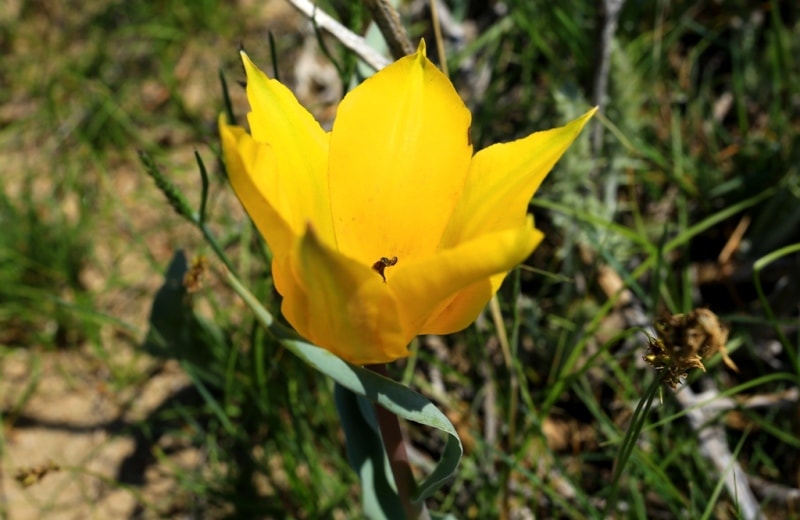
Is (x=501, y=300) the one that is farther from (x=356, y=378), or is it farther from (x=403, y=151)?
(x=356, y=378)

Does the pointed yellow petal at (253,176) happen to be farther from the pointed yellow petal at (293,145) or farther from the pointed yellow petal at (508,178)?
the pointed yellow petal at (508,178)

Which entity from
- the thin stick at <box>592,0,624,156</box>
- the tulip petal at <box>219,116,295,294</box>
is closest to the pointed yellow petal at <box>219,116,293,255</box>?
the tulip petal at <box>219,116,295,294</box>

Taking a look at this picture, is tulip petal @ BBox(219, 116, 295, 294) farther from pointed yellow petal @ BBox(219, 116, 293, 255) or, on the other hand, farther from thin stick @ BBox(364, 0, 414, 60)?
thin stick @ BBox(364, 0, 414, 60)

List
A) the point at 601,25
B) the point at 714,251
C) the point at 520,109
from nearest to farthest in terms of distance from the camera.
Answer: the point at 601,25
the point at 714,251
the point at 520,109

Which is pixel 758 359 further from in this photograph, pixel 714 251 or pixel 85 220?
pixel 85 220

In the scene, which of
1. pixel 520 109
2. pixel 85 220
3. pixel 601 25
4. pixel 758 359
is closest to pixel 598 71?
pixel 601 25

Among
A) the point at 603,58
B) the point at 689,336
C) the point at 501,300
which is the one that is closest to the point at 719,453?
the point at 501,300

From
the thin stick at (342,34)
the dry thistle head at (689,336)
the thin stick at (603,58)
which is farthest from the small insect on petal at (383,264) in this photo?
the thin stick at (603,58)

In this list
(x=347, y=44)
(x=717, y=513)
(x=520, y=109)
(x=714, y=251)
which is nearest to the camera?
(x=347, y=44)
